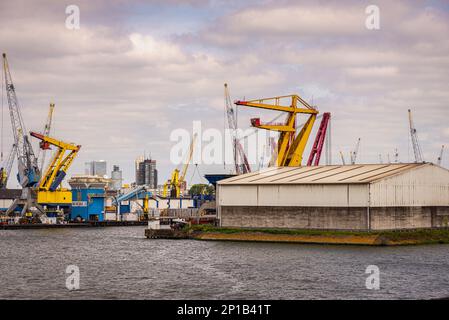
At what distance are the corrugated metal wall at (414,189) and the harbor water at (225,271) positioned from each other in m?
5.88

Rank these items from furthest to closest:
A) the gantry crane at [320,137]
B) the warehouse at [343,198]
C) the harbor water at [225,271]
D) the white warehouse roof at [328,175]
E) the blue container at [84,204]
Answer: the blue container at [84,204]
the gantry crane at [320,137]
the white warehouse roof at [328,175]
the warehouse at [343,198]
the harbor water at [225,271]

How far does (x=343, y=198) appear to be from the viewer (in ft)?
228

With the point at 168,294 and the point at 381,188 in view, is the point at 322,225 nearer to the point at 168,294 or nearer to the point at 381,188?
the point at 381,188

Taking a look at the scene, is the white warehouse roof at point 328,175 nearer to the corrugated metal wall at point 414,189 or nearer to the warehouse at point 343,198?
the warehouse at point 343,198

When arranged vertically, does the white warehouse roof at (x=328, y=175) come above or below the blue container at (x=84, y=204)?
above

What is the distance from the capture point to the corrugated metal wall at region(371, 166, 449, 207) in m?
68.8

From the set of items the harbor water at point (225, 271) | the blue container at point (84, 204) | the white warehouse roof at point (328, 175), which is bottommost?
the harbor water at point (225, 271)

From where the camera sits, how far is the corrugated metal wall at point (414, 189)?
68812mm

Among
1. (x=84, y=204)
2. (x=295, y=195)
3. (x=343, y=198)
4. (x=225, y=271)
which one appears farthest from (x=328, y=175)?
(x=84, y=204)

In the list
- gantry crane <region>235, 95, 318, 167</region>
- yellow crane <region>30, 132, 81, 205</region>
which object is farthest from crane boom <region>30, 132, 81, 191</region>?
gantry crane <region>235, 95, 318, 167</region>

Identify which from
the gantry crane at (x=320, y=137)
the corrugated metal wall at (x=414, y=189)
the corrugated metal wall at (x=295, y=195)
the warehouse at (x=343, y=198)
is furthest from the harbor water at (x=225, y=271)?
the gantry crane at (x=320, y=137)

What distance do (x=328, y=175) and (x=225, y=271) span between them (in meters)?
29.1

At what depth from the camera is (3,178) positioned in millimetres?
182125

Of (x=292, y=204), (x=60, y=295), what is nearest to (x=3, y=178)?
(x=292, y=204)
